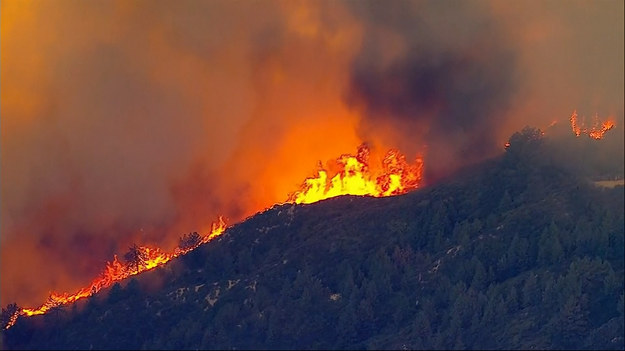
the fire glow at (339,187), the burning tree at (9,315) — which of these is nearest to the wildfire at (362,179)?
the fire glow at (339,187)

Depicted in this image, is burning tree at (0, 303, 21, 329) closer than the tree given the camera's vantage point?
Yes

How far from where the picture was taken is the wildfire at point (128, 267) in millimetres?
113875

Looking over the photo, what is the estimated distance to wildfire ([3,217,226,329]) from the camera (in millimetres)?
113875

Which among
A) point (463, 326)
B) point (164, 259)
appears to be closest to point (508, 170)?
point (463, 326)

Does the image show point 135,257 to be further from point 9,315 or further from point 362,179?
point 362,179

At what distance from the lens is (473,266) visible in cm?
10656

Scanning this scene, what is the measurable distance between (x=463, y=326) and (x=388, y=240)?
9862 millimetres

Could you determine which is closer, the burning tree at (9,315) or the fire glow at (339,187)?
the burning tree at (9,315)

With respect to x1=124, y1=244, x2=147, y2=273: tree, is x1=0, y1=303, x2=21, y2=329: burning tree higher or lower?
lower

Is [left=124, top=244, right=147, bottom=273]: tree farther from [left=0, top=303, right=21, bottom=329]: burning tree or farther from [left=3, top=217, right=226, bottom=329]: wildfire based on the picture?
[left=0, top=303, right=21, bottom=329]: burning tree

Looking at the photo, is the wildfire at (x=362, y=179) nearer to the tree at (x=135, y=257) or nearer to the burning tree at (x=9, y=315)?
the tree at (x=135, y=257)

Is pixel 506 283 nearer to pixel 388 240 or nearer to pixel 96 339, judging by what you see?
pixel 388 240

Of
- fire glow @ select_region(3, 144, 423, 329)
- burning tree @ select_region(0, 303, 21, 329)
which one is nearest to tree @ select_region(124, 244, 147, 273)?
fire glow @ select_region(3, 144, 423, 329)

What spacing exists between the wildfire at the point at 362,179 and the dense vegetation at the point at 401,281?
398 cm
